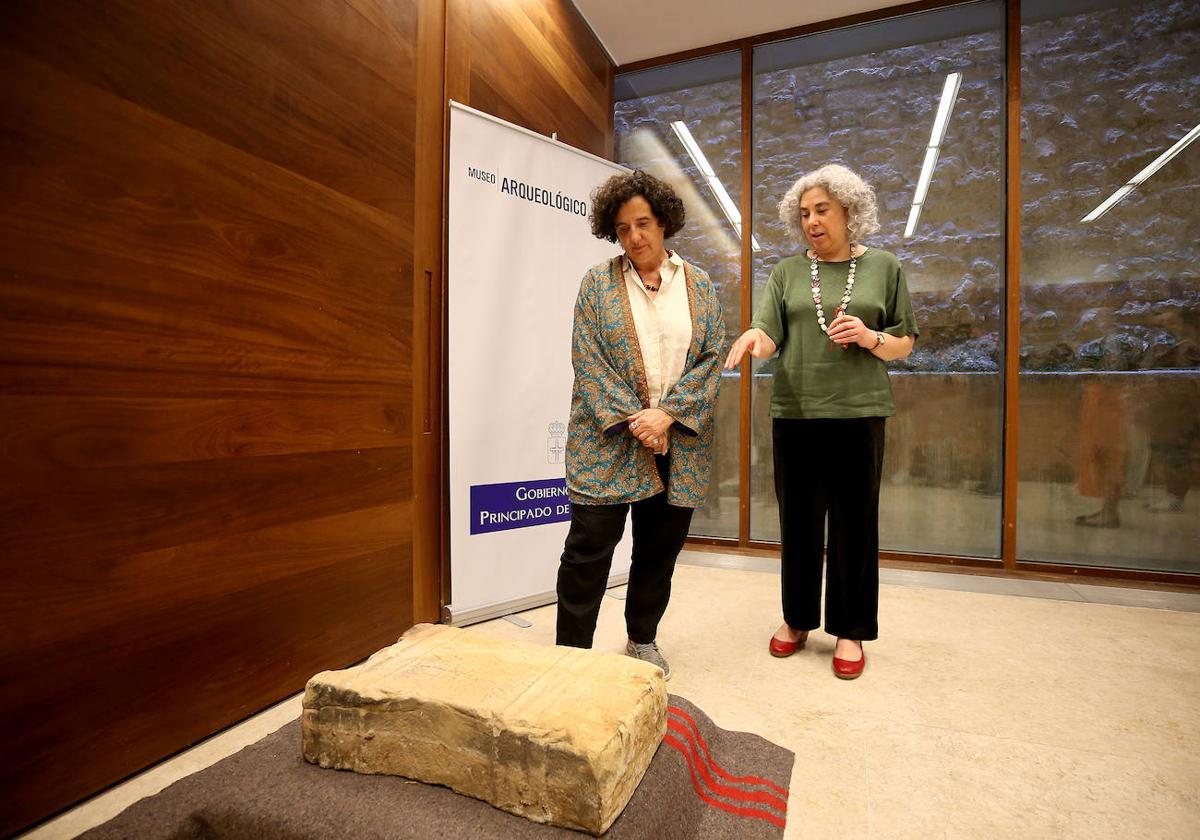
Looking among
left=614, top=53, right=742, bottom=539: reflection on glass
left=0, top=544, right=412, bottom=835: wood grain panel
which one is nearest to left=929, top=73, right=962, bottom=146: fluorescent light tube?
left=614, top=53, right=742, bottom=539: reflection on glass

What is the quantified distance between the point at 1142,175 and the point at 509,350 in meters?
3.00

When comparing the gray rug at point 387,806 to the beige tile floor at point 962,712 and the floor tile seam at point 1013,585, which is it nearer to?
the beige tile floor at point 962,712

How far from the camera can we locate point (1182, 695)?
5.53 ft

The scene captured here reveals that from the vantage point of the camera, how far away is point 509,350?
2314 millimetres

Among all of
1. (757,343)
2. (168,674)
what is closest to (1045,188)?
(757,343)

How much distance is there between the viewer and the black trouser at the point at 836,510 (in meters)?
1.80

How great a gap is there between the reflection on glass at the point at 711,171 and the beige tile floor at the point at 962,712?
1.03 meters

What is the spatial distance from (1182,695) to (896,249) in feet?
7.33

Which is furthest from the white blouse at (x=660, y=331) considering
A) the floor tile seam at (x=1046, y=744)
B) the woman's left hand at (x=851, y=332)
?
the floor tile seam at (x=1046, y=744)

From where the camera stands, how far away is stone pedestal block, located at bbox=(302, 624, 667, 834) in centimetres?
87

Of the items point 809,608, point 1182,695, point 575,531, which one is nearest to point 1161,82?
point 1182,695

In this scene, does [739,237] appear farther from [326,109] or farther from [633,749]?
[633,749]

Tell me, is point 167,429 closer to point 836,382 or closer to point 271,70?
point 271,70

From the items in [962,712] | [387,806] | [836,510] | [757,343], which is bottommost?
[962,712]
